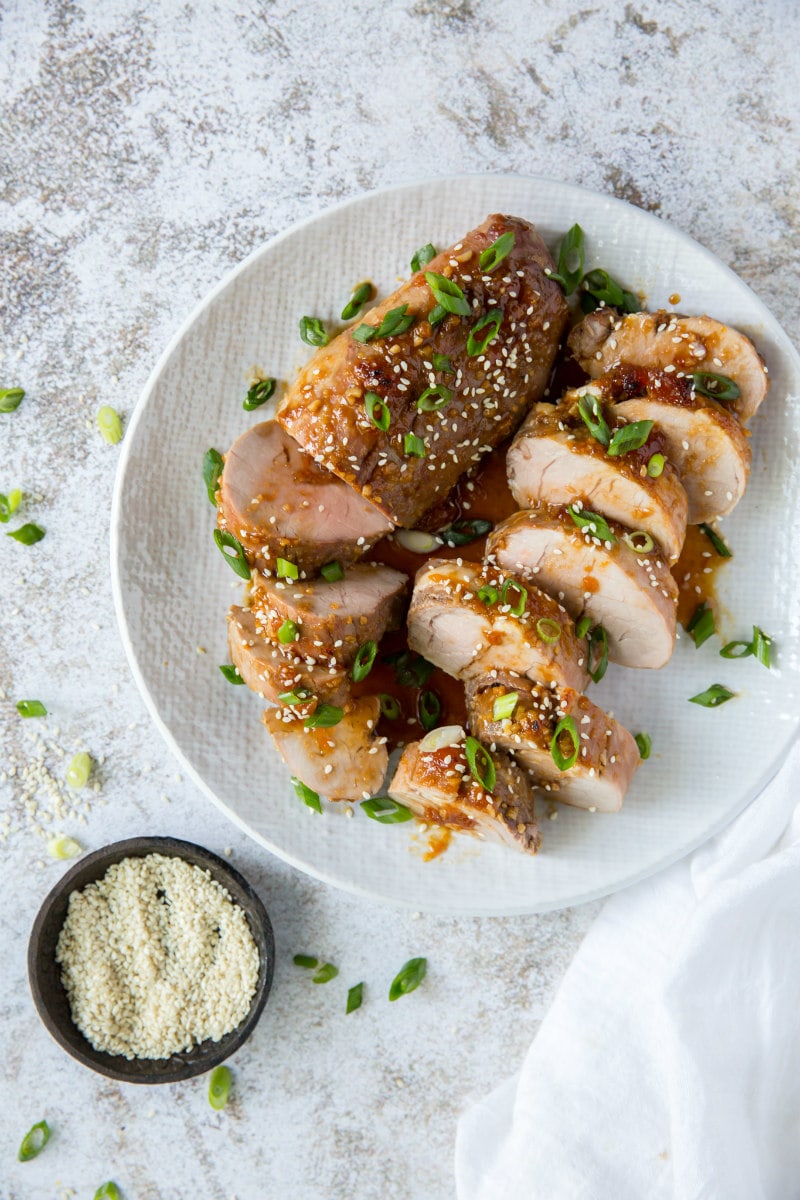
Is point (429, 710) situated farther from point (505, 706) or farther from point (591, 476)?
point (591, 476)

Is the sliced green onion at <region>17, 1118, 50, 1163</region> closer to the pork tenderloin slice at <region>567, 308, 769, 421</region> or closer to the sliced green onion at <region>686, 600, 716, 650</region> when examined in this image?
the sliced green onion at <region>686, 600, 716, 650</region>

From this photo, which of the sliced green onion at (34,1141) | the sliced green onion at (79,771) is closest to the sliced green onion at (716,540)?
the sliced green onion at (79,771)

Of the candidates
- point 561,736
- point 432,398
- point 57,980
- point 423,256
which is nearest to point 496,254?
point 423,256

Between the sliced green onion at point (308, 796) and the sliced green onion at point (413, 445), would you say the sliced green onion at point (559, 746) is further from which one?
the sliced green onion at point (413, 445)

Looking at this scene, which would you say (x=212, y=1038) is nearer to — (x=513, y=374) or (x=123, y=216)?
(x=513, y=374)

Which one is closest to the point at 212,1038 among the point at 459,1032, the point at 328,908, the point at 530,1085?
the point at 328,908

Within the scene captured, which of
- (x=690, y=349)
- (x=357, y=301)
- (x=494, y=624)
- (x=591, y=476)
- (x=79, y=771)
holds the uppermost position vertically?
(x=690, y=349)

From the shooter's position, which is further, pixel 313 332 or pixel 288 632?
pixel 313 332

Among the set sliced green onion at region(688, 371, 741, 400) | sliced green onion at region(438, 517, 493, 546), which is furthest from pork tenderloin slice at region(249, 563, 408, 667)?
sliced green onion at region(688, 371, 741, 400)
